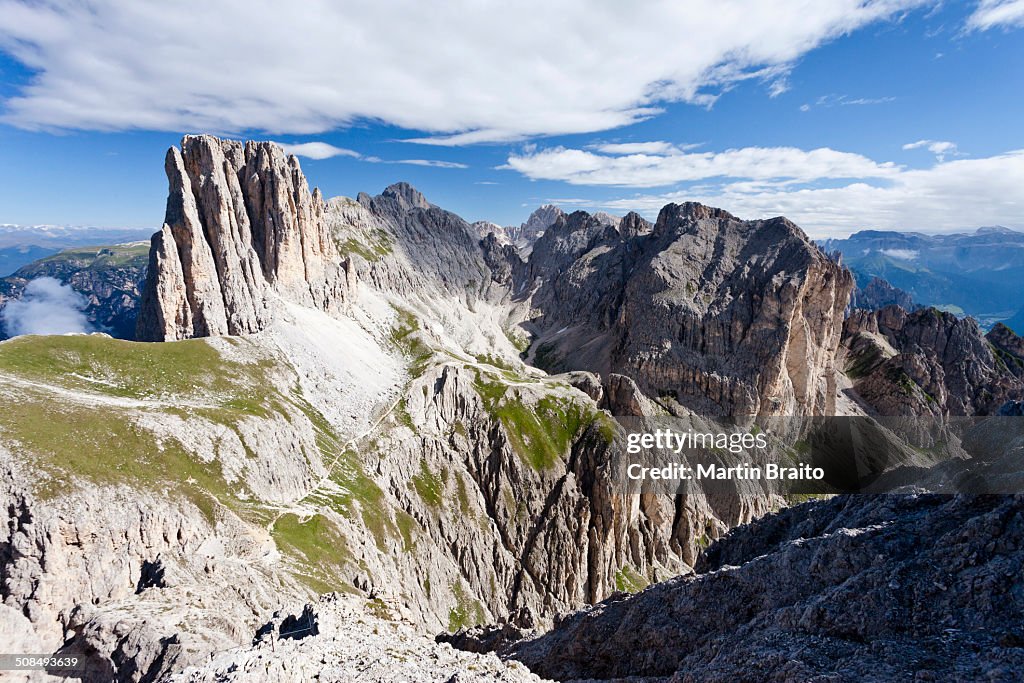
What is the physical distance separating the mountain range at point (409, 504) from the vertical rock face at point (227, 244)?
582 millimetres

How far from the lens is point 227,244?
100875 millimetres

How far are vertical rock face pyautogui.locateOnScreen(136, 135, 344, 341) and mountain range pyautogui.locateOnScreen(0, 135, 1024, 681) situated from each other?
22.9 inches

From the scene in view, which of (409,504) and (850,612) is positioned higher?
(850,612)

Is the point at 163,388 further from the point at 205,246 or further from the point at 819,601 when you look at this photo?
the point at 819,601

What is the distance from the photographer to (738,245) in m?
194

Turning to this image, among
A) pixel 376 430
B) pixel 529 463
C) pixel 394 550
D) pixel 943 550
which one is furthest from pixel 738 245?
pixel 943 550

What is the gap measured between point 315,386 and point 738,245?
175506 millimetres

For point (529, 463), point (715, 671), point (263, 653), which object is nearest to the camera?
point (715, 671)

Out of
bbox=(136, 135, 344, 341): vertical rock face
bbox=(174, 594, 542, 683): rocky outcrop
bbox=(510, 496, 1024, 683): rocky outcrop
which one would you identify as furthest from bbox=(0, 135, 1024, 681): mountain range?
bbox=(136, 135, 344, 341): vertical rock face

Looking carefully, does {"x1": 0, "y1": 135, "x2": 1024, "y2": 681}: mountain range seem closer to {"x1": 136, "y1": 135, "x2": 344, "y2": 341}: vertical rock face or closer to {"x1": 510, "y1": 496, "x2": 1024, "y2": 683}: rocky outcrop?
{"x1": 510, "y1": 496, "x2": 1024, "y2": 683}: rocky outcrop

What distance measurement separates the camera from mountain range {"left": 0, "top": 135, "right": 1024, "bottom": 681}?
72.4ft

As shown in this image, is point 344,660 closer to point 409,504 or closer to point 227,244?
point 409,504

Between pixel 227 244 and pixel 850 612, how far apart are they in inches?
4587

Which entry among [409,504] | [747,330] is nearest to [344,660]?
[409,504]
